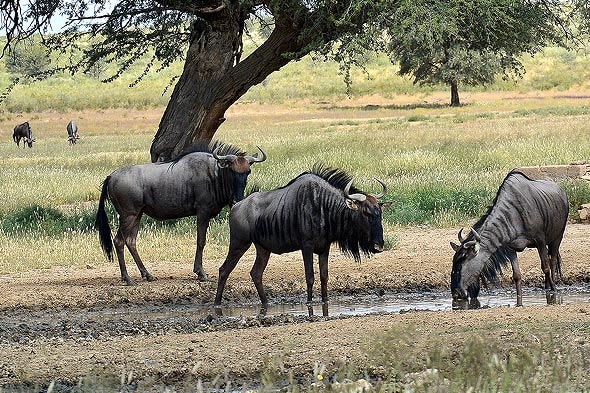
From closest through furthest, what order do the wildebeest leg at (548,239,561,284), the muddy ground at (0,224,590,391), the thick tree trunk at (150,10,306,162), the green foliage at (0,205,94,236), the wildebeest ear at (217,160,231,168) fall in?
the muddy ground at (0,224,590,391) < the wildebeest leg at (548,239,561,284) < the wildebeest ear at (217,160,231,168) < the green foliage at (0,205,94,236) < the thick tree trunk at (150,10,306,162)

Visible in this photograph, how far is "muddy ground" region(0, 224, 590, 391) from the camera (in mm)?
7848

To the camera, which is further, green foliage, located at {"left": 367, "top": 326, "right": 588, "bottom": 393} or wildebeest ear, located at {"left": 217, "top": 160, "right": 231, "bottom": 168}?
wildebeest ear, located at {"left": 217, "top": 160, "right": 231, "bottom": 168}

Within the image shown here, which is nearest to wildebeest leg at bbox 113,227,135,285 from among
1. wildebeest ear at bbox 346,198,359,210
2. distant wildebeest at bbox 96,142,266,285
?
distant wildebeest at bbox 96,142,266,285

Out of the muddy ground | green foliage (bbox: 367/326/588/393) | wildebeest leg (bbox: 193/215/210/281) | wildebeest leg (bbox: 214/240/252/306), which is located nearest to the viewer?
green foliage (bbox: 367/326/588/393)

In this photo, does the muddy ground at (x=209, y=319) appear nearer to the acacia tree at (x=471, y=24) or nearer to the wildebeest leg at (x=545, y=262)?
the wildebeest leg at (x=545, y=262)

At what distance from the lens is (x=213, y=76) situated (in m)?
18.3

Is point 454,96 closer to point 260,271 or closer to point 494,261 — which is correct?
point 494,261

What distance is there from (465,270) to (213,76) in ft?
26.6

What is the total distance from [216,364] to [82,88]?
8141cm

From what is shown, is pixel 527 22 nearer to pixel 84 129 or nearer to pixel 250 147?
pixel 250 147

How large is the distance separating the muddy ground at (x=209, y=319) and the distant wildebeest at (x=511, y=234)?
3.83 feet

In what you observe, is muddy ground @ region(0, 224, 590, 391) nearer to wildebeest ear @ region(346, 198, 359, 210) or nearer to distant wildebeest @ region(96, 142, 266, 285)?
distant wildebeest @ region(96, 142, 266, 285)

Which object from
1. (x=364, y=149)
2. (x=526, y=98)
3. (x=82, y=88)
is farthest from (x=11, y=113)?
(x=364, y=149)

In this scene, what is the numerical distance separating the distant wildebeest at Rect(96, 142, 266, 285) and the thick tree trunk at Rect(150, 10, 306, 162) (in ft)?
15.3
